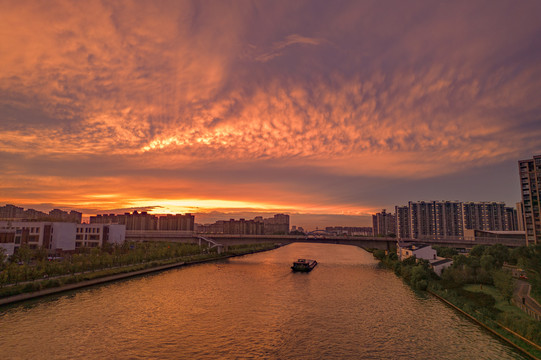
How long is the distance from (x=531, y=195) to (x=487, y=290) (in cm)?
8663

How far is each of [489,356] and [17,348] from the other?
45.4 metres

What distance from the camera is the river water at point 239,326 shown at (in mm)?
29312

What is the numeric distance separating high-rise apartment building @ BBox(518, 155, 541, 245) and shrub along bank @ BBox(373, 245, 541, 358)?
36.7m

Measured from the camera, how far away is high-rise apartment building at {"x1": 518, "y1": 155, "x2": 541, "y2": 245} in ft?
363

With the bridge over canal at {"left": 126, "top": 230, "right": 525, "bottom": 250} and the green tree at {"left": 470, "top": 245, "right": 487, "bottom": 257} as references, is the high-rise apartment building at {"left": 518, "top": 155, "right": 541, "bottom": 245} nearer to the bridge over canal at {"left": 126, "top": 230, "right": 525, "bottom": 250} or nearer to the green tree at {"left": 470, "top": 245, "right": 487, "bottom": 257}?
the bridge over canal at {"left": 126, "top": 230, "right": 525, "bottom": 250}

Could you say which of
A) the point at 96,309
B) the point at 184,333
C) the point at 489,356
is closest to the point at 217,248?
the point at 96,309

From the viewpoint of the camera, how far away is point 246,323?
38.3 metres

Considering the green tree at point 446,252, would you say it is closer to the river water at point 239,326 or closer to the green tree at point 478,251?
the green tree at point 478,251

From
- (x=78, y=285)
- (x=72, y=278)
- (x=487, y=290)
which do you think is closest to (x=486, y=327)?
(x=487, y=290)

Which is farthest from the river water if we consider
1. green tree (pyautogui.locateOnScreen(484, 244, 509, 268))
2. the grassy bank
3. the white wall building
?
green tree (pyautogui.locateOnScreen(484, 244, 509, 268))

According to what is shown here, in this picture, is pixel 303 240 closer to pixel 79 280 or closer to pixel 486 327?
pixel 79 280

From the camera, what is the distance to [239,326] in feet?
122

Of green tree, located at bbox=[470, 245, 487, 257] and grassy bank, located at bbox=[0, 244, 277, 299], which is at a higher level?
green tree, located at bbox=[470, 245, 487, 257]

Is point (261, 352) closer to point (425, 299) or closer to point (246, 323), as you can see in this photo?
point (246, 323)
